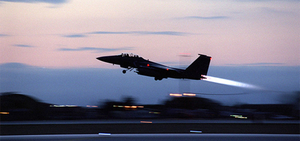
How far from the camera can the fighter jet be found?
32.5 metres

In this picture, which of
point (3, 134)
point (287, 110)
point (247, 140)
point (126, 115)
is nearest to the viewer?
point (247, 140)

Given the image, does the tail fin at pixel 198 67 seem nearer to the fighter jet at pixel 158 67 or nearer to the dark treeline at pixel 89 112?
the fighter jet at pixel 158 67

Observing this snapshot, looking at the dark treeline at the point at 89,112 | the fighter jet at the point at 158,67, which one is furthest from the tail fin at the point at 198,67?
the dark treeline at the point at 89,112

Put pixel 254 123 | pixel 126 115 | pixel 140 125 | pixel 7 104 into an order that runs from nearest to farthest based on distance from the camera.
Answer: pixel 140 125 → pixel 254 123 → pixel 126 115 → pixel 7 104

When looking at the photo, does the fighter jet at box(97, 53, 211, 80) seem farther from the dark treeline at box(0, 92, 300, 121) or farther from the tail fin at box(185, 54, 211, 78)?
the dark treeline at box(0, 92, 300, 121)

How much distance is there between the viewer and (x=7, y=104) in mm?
58812

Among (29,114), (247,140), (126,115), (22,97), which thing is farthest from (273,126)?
(22,97)

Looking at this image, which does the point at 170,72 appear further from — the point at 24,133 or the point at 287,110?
the point at 287,110

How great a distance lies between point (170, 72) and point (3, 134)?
876 inches

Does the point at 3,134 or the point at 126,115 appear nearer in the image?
the point at 3,134

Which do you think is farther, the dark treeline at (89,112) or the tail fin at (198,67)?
the dark treeline at (89,112)

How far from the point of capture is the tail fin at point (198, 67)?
3528 centimetres

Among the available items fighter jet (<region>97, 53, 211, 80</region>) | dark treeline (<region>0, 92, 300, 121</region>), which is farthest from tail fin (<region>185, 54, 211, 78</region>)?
dark treeline (<region>0, 92, 300, 121</region>)

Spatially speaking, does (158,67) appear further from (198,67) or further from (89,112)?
(89,112)
